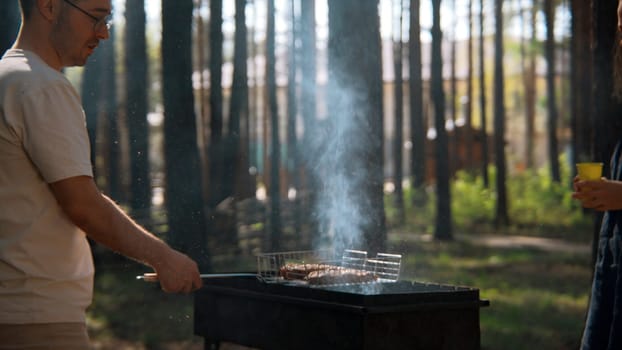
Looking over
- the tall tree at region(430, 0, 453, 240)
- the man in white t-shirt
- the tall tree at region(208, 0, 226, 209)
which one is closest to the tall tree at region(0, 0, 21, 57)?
the tall tree at region(208, 0, 226, 209)

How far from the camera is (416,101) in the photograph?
62.6 feet

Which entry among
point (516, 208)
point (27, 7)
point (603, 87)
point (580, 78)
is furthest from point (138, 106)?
point (516, 208)

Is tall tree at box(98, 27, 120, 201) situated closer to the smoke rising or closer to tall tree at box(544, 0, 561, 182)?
the smoke rising

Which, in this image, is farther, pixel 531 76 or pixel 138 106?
pixel 531 76

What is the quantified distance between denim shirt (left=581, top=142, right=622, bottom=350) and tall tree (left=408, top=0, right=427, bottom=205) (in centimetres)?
706

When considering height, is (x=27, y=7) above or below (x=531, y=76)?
above

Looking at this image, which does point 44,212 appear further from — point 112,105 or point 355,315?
point 112,105

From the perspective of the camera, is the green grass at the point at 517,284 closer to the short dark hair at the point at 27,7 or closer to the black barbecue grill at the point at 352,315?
the black barbecue grill at the point at 352,315

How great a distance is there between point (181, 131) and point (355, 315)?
5.94 m

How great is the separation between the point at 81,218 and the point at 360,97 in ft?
13.9

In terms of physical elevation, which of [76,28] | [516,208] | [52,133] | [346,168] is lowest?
[516,208]

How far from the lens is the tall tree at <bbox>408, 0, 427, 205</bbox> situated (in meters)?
12.5

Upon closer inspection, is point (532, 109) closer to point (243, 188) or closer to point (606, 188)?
point (243, 188)

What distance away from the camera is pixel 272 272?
5.19 metres
